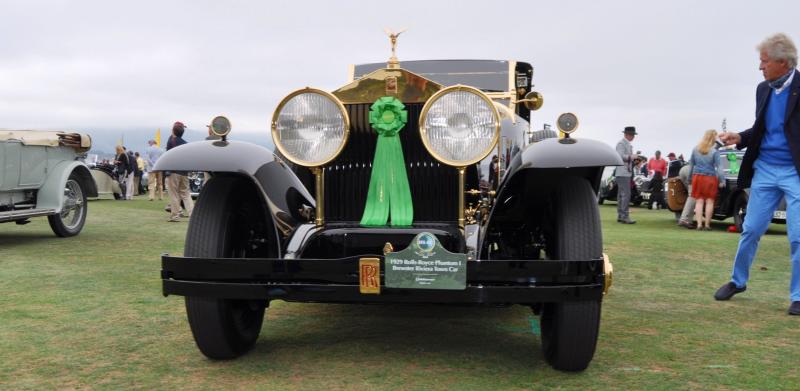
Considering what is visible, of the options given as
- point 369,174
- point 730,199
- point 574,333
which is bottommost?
point 574,333

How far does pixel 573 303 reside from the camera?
9.91 ft

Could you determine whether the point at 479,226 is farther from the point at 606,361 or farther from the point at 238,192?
the point at 238,192

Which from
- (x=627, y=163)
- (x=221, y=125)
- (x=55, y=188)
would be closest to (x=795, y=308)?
(x=221, y=125)

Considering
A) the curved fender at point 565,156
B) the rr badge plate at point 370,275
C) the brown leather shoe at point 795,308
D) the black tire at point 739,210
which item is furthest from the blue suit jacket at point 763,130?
the black tire at point 739,210

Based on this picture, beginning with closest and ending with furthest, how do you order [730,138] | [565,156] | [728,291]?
1. [565,156]
2. [730,138]
3. [728,291]

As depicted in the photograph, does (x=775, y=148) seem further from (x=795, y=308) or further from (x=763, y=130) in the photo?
(x=795, y=308)

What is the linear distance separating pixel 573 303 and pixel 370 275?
88 centimetres

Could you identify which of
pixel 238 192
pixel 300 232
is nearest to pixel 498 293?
pixel 300 232

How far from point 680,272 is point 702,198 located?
5.14 meters

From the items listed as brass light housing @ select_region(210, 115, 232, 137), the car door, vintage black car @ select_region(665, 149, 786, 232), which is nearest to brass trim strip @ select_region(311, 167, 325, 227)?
brass light housing @ select_region(210, 115, 232, 137)

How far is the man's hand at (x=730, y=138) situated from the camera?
4.73 meters

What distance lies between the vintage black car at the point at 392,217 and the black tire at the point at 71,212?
551cm

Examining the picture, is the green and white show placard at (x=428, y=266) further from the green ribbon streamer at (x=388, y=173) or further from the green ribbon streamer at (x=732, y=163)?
the green ribbon streamer at (x=732, y=163)

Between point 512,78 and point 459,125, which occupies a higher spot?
point 512,78
